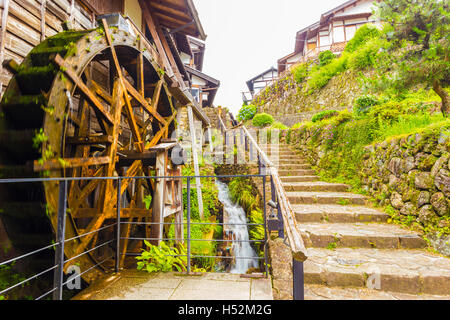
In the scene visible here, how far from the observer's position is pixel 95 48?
347cm

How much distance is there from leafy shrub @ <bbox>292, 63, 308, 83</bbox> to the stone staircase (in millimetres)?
18721

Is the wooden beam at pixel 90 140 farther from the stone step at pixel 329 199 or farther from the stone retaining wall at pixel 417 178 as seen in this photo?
the stone retaining wall at pixel 417 178

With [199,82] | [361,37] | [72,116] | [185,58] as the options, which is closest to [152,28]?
[72,116]

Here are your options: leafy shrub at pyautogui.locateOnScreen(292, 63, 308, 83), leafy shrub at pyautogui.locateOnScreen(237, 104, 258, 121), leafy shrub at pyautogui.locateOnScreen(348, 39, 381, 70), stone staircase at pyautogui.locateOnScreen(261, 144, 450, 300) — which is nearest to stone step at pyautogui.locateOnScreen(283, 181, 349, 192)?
stone staircase at pyautogui.locateOnScreen(261, 144, 450, 300)

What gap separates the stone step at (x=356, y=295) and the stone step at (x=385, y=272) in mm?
56

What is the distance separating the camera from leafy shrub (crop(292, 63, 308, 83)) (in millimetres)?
21219

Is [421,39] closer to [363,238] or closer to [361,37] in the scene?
[363,238]

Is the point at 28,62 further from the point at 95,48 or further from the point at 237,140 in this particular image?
the point at 237,140

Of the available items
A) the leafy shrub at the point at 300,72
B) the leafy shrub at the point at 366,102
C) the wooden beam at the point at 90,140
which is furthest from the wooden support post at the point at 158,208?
the leafy shrub at the point at 300,72

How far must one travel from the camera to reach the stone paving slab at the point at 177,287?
2.19m

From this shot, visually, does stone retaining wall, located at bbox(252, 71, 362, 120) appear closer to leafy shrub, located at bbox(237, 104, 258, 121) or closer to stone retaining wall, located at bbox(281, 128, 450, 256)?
leafy shrub, located at bbox(237, 104, 258, 121)

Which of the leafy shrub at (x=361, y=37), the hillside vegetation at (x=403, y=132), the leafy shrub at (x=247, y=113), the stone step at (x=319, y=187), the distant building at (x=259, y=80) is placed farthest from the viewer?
the distant building at (x=259, y=80)

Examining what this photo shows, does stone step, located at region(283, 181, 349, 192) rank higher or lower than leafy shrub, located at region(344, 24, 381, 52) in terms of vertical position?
lower
